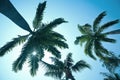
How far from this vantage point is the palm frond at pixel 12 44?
61.4 feet

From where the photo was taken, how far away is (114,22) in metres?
23.0

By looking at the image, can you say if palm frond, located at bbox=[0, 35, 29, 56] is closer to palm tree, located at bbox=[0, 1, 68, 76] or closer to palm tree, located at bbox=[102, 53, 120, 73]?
palm tree, located at bbox=[0, 1, 68, 76]

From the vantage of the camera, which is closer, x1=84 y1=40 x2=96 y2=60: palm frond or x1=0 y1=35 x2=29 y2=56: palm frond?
x1=0 y1=35 x2=29 y2=56: palm frond

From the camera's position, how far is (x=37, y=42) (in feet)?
61.9

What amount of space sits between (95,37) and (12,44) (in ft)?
35.2

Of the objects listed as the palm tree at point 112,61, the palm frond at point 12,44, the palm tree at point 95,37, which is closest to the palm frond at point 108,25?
→ the palm tree at point 95,37

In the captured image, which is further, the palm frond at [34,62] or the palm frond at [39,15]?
the palm frond at [34,62]

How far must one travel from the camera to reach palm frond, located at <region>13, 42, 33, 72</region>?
18.6 m

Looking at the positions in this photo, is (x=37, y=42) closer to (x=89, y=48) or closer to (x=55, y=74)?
(x=55, y=74)

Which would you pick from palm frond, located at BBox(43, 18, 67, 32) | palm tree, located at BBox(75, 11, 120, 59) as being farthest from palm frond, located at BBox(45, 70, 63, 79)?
palm frond, located at BBox(43, 18, 67, 32)

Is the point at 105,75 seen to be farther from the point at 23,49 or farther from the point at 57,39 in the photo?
the point at 23,49

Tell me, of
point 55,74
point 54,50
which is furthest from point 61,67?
point 54,50

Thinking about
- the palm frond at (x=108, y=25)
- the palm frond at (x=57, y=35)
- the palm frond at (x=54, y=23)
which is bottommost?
the palm frond at (x=108, y=25)

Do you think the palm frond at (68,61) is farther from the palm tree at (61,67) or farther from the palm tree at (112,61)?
the palm tree at (112,61)
